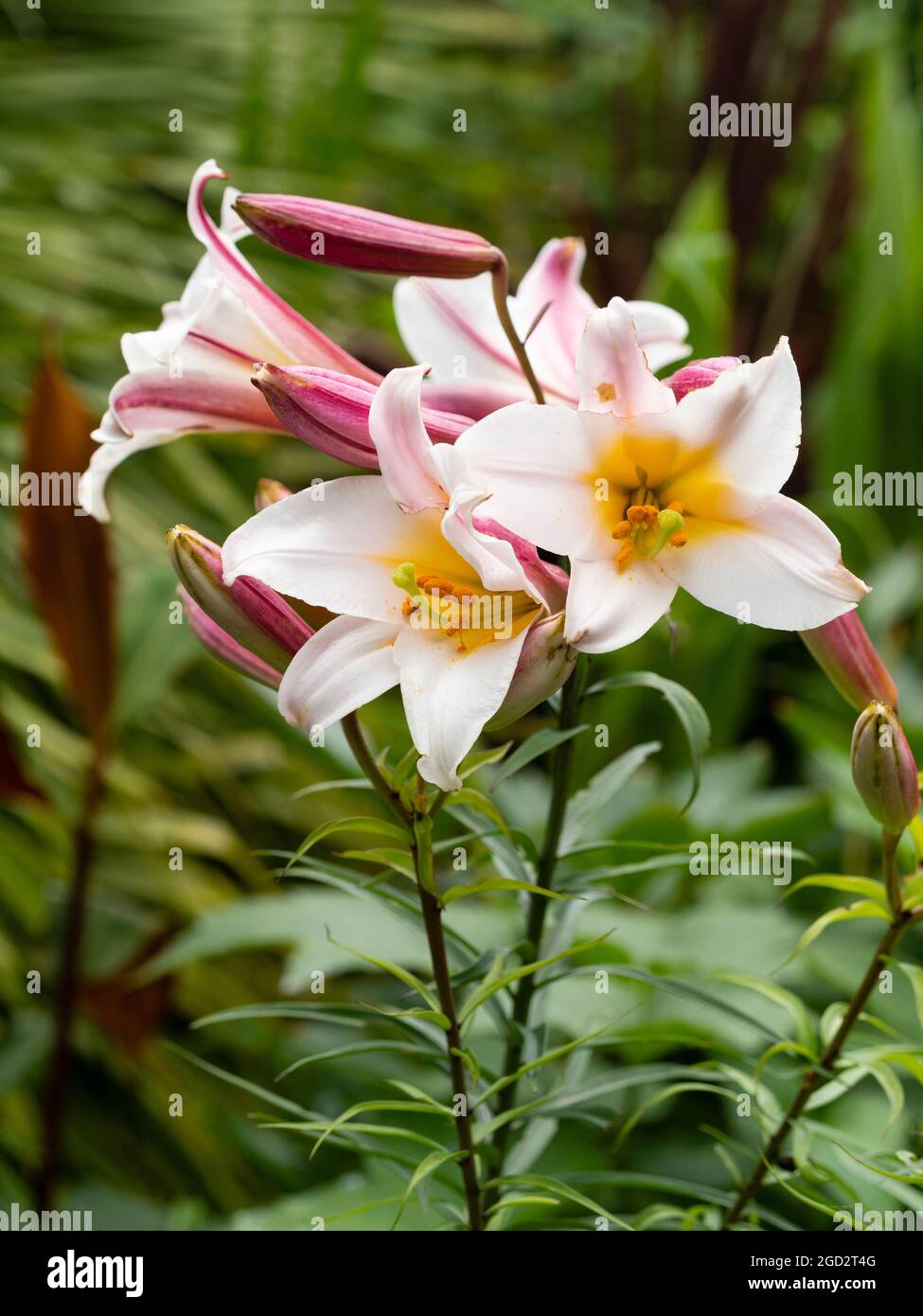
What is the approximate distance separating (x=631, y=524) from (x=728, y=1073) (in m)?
0.20

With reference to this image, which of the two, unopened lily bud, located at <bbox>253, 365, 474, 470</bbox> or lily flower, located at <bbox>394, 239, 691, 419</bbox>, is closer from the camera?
unopened lily bud, located at <bbox>253, 365, 474, 470</bbox>

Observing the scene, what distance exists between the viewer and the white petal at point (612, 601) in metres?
0.35

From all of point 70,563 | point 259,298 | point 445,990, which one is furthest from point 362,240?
point 70,563

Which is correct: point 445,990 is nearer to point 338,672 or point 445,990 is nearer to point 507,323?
point 338,672

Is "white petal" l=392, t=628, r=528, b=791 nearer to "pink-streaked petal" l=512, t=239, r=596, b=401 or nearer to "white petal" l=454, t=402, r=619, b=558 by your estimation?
"white petal" l=454, t=402, r=619, b=558

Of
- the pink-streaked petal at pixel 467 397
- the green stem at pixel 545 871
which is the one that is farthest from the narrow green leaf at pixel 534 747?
the pink-streaked petal at pixel 467 397

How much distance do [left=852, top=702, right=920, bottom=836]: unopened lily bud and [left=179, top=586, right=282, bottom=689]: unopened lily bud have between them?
191 millimetres

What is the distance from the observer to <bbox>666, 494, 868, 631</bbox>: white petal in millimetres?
365

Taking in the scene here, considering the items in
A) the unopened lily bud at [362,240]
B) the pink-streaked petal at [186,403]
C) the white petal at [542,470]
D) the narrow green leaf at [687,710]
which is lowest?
the narrow green leaf at [687,710]

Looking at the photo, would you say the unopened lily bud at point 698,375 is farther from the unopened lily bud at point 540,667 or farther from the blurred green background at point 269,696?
the blurred green background at point 269,696

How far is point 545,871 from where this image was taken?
0.45 metres

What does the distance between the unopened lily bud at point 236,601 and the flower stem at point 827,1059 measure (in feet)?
0.71

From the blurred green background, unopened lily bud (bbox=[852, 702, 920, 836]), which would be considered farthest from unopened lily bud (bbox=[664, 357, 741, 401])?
the blurred green background

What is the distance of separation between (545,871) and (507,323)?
0.19m
